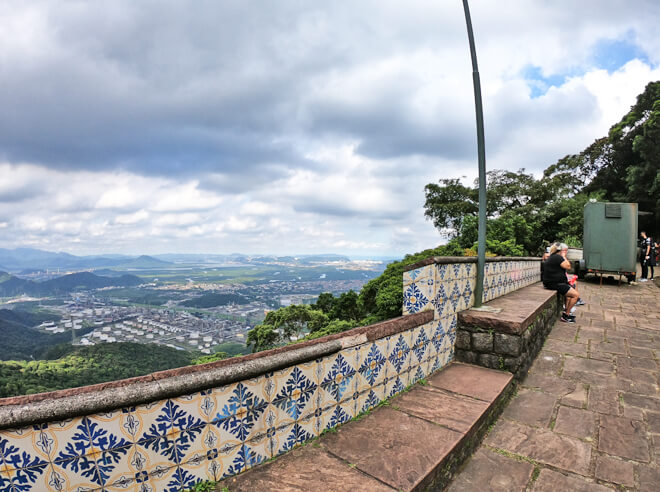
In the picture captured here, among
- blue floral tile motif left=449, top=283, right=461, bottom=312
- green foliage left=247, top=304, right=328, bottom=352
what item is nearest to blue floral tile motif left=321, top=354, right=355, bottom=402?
blue floral tile motif left=449, top=283, right=461, bottom=312

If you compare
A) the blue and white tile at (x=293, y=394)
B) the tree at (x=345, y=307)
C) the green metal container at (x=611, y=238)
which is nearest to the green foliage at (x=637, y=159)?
the green metal container at (x=611, y=238)

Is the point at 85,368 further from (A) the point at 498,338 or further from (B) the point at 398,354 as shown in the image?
(A) the point at 498,338

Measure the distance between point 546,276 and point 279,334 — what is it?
41.9 feet

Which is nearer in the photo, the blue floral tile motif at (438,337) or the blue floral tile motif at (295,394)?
the blue floral tile motif at (295,394)

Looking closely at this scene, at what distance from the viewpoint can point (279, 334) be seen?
649 inches

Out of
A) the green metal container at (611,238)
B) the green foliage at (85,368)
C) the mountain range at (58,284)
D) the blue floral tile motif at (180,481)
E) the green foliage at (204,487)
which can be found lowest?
the mountain range at (58,284)

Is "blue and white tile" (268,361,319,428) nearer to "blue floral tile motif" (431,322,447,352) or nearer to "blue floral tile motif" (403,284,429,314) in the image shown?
"blue floral tile motif" (403,284,429,314)

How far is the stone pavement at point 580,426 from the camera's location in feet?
6.72

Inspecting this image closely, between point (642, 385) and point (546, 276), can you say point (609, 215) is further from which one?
point (642, 385)

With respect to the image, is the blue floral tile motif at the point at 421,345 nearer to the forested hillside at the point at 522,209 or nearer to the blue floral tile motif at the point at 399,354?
the blue floral tile motif at the point at 399,354

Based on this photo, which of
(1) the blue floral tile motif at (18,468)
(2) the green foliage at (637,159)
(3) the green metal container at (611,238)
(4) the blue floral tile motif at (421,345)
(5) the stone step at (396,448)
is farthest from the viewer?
(2) the green foliage at (637,159)

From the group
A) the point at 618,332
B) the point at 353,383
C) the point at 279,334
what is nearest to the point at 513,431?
the point at 353,383

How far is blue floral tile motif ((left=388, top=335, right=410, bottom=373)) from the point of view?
254 cm

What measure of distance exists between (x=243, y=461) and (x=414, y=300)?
1856 mm
